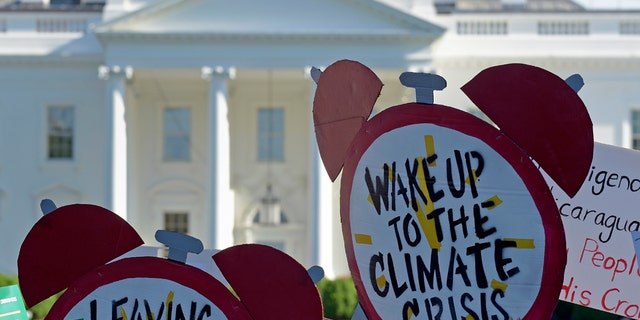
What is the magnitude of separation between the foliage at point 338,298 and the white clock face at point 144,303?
19734 mm

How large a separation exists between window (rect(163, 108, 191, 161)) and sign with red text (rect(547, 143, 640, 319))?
2682 centimetres

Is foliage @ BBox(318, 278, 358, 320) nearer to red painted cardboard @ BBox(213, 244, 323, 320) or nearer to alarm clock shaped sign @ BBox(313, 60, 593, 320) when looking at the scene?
alarm clock shaped sign @ BBox(313, 60, 593, 320)

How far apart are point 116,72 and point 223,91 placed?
9.08ft

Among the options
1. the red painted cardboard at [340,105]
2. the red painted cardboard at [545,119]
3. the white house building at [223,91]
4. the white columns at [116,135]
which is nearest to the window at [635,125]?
the white house building at [223,91]

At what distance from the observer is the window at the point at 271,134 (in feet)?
106

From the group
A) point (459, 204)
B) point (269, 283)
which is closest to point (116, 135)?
point (269, 283)

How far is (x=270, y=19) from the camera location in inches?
1152

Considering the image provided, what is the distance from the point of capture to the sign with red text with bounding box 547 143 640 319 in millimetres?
5637

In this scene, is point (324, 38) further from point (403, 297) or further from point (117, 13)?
point (403, 297)

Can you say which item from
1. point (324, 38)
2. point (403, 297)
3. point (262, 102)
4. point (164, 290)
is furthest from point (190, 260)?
point (262, 102)

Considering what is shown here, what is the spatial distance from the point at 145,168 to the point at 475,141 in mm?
28100

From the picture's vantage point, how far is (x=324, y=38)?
28906mm

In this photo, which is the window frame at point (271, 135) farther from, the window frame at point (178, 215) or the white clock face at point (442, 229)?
the white clock face at point (442, 229)

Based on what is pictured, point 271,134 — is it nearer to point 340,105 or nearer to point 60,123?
point 60,123
